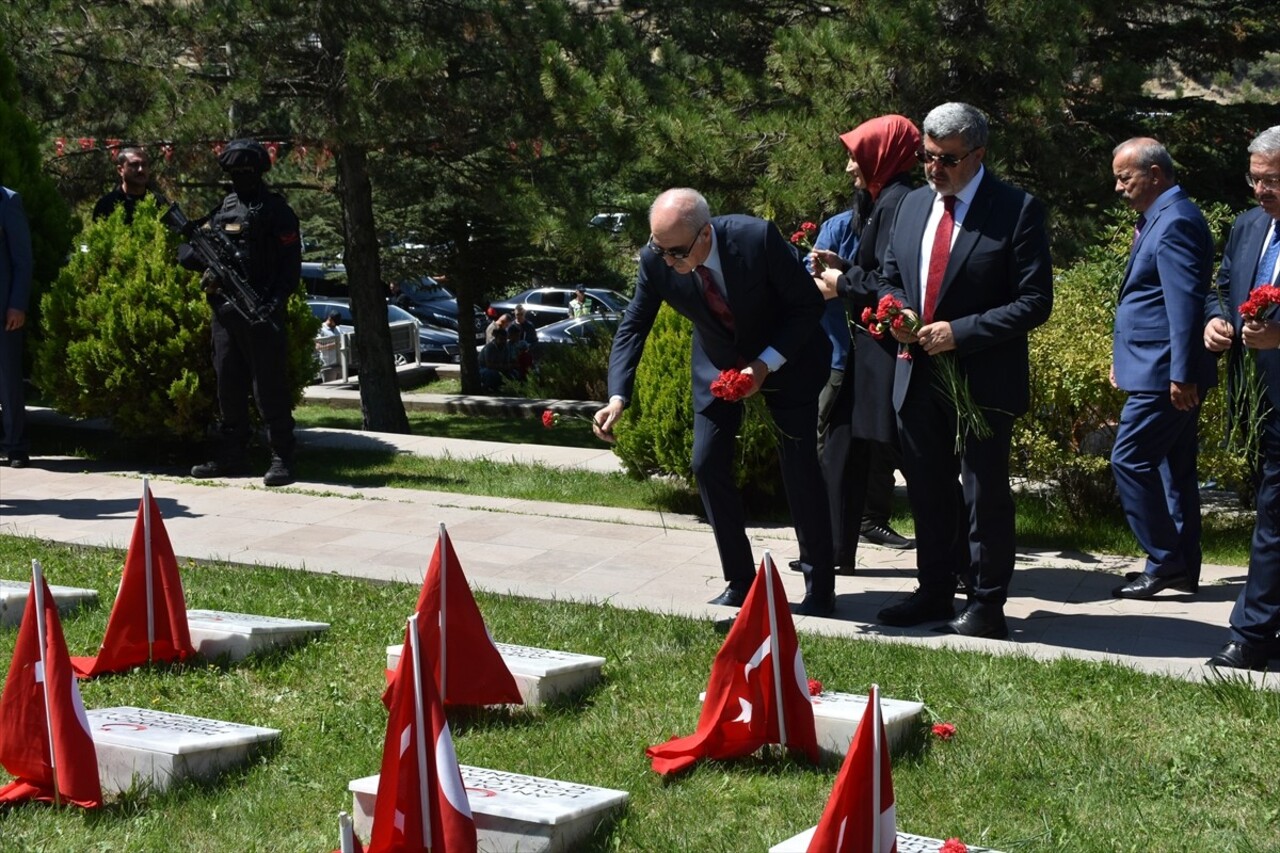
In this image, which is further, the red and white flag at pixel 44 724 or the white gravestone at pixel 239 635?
the white gravestone at pixel 239 635

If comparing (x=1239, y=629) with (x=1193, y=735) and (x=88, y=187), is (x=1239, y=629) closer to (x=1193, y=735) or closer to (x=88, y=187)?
(x=1193, y=735)

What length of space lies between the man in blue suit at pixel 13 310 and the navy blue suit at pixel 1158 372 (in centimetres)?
694

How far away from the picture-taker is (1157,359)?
666 cm

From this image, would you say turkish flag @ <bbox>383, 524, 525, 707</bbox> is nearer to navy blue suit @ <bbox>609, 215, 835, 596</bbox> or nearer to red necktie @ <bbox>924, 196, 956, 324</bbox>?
navy blue suit @ <bbox>609, 215, 835, 596</bbox>

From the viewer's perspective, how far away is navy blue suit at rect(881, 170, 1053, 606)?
19.2 feet

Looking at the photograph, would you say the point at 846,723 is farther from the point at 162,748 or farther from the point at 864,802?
the point at 162,748

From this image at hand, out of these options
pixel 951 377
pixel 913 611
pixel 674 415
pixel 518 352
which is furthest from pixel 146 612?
pixel 518 352

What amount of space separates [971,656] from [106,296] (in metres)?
6.81

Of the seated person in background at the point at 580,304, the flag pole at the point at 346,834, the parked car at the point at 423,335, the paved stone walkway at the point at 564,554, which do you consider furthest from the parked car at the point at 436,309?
the flag pole at the point at 346,834

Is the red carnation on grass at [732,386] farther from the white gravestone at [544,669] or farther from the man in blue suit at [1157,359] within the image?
the man in blue suit at [1157,359]

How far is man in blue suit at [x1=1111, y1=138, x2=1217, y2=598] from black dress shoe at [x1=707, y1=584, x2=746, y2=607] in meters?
1.74

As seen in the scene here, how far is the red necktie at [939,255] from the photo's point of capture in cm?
596

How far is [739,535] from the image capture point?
634 cm

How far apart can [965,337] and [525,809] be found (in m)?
2.76
